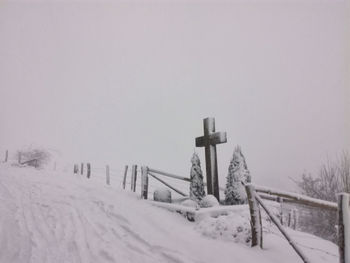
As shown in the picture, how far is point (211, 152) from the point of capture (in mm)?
10984

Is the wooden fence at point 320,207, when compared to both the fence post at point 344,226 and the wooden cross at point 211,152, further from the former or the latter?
the wooden cross at point 211,152

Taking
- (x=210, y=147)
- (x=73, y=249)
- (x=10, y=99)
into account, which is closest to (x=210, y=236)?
(x=73, y=249)

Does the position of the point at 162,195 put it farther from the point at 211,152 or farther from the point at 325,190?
the point at 325,190

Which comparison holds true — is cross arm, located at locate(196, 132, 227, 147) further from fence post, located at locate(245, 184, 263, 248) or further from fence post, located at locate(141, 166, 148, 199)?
fence post, located at locate(245, 184, 263, 248)

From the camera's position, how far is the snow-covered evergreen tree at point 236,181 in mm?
9555

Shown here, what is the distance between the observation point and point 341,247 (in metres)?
3.58

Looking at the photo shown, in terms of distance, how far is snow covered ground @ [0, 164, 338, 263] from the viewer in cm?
504

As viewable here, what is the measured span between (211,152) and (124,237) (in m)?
5.57

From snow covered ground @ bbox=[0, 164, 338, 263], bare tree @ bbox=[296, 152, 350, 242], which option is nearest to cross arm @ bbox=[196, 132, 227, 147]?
snow covered ground @ bbox=[0, 164, 338, 263]

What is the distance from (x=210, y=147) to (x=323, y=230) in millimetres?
14170

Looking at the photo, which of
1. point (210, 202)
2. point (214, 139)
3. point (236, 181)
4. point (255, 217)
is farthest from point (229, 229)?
point (214, 139)

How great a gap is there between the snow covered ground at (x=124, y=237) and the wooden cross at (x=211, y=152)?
2510mm

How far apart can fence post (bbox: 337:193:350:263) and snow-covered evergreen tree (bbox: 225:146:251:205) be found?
19.5 feet

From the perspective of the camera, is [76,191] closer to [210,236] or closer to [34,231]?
[34,231]
